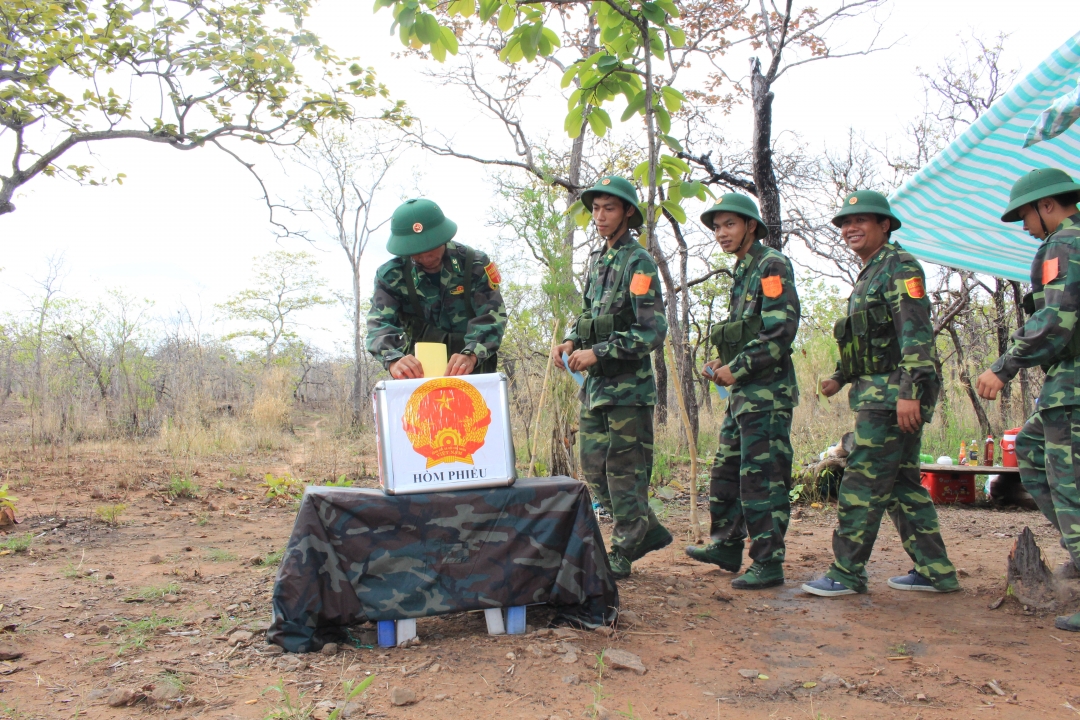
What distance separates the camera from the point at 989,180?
4145mm

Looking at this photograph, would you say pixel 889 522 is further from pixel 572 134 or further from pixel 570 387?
pixel 572 134

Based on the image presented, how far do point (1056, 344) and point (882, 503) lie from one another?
40.4 inches

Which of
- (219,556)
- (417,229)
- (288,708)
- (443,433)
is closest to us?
(288,708)

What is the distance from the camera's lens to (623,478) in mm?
3457

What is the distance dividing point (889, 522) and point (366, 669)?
14.7 feet

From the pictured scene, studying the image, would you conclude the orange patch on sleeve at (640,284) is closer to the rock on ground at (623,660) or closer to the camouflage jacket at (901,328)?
the camouflage jacket at (901,328)

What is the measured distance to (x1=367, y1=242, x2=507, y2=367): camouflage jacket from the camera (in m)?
3.27

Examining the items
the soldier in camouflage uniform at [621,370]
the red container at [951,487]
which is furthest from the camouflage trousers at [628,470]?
the red container at [951,487]

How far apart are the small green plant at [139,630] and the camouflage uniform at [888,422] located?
3090mm

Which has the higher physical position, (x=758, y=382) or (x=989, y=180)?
(x=989, y=180)

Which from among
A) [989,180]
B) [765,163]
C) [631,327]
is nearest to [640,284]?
[631,327]

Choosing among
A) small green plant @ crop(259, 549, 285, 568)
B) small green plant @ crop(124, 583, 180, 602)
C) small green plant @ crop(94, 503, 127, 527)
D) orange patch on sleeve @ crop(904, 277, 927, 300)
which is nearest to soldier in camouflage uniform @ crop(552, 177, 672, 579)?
orange patch on sleeve @ crop(904, 277, 927, 300)

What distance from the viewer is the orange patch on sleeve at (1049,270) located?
2904mm

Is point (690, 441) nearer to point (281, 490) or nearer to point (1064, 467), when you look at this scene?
point (1064, 467)
